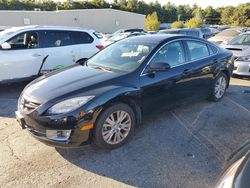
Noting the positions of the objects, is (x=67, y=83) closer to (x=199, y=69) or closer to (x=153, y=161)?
(x=153, y=161)

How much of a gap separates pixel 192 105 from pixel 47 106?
3295mm

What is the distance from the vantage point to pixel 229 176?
6.27 ft

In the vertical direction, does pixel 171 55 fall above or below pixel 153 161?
above

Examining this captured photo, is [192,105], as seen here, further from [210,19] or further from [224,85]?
[210,19]

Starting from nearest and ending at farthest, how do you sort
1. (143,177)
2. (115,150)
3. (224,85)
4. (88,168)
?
(143,177) → (88,168) → (115,150) → (224,85)

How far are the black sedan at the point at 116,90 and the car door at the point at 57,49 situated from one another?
249cm

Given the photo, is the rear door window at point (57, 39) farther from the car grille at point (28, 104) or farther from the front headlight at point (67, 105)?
the front headlight at point (67, 105)

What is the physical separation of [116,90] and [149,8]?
64796mm

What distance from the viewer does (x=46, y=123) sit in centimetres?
343

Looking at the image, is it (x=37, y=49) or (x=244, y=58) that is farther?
(x=244, y=58)

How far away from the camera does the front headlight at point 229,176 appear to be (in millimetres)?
1820

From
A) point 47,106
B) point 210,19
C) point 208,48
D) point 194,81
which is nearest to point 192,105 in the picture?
point 194,81

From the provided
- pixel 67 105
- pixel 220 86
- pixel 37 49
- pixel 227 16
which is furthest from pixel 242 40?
pixel 227 16

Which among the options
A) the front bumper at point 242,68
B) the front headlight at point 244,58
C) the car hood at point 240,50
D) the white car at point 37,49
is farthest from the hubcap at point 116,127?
the car hood at point 240,50
